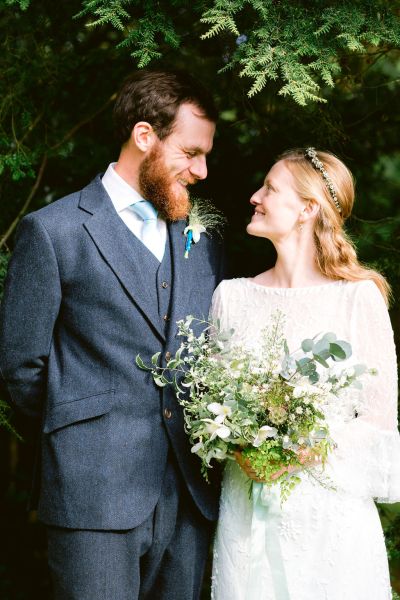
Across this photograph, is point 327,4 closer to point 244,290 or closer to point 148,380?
point 244,290

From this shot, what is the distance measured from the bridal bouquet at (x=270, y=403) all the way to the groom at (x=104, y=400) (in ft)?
0.90

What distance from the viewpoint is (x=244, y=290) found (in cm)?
310

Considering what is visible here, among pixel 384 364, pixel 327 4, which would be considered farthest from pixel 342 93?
pixel 384 364

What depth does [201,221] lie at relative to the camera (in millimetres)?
3252

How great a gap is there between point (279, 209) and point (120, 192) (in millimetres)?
682

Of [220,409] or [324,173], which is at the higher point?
[324,173]

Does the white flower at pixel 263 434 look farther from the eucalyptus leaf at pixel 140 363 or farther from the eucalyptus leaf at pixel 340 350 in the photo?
the eucalyptus leaf at pixel 140 363

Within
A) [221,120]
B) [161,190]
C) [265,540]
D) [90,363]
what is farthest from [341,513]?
[221,120]

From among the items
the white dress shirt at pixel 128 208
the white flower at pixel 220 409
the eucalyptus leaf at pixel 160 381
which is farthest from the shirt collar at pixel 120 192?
the white flower at pixel 220 409

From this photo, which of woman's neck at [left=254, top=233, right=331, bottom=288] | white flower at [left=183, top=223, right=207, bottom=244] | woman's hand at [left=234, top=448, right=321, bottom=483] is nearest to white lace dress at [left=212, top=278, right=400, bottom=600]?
woman's hand at [left=234, top=448, right=321, bottom=483]

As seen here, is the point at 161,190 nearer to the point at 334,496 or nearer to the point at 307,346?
the point at 307,346

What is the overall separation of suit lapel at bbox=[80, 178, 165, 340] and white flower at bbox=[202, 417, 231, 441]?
49 centimetres

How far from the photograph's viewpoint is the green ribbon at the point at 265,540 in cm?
273

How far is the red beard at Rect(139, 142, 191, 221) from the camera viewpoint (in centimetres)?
307
